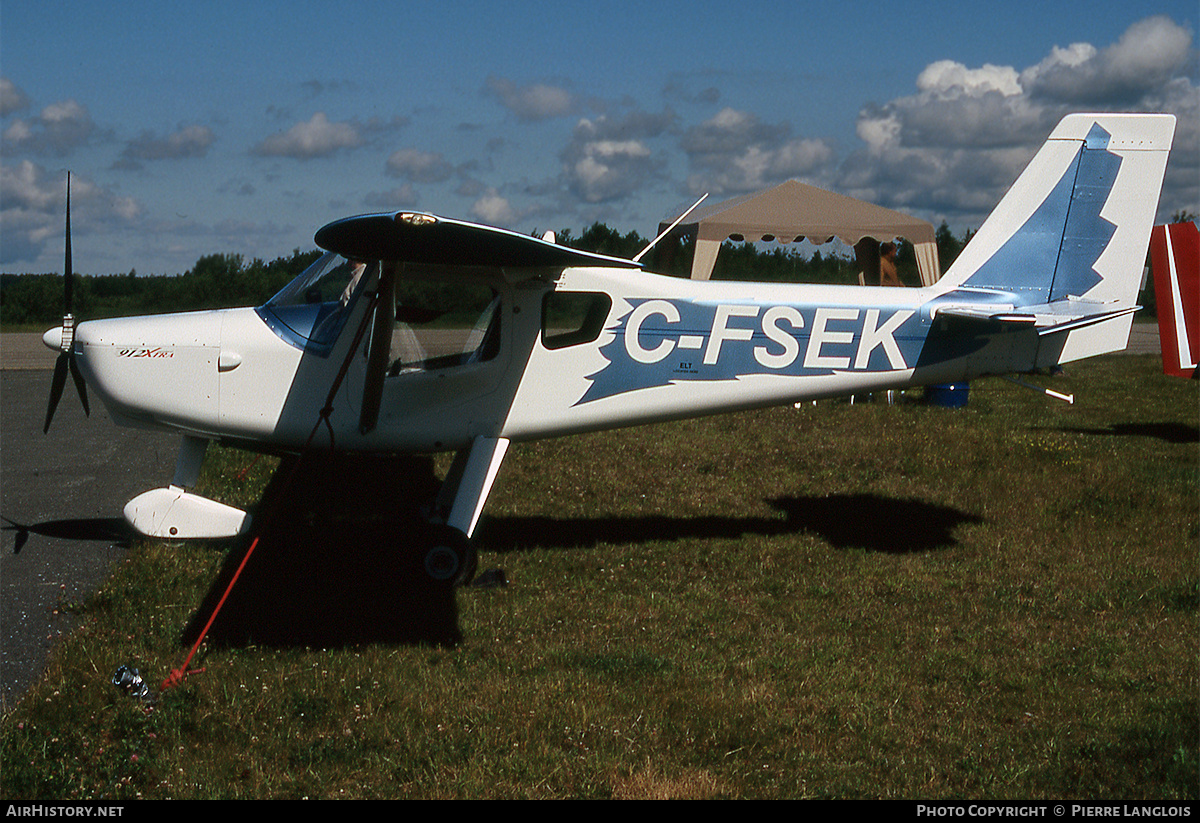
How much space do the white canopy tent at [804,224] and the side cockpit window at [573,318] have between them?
9050 millimetres

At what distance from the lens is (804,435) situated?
12.6m

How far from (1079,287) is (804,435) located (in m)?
5.41

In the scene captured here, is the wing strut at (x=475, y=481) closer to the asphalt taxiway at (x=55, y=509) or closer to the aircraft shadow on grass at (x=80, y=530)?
the asphalt taxiway at (x=55, y=509)

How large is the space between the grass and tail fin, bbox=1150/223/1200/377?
131cm

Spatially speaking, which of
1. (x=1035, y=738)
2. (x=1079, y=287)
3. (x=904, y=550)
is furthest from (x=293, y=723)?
(x=1079, y=287)

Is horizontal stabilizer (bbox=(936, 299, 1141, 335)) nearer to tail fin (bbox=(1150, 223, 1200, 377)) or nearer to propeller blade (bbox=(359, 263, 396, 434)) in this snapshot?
tail fin (bbox=(1150, 223, 1200, 377))

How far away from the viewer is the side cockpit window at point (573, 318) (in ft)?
22.5

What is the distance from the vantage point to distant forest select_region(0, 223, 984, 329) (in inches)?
476

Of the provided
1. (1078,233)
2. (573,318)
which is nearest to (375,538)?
(573,318)

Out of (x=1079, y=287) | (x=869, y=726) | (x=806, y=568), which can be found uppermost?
(x=1079, y=287)

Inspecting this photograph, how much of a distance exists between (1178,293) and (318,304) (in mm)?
8804

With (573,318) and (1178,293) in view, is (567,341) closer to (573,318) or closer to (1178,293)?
(573,318)
